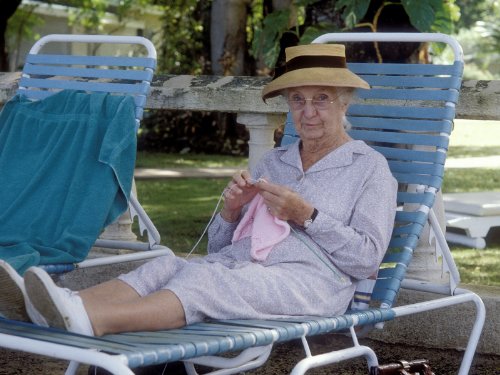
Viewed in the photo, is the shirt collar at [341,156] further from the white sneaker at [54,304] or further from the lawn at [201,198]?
the lawn at [201,198]

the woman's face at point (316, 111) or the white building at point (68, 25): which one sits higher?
the woman's face at point (316, 111)

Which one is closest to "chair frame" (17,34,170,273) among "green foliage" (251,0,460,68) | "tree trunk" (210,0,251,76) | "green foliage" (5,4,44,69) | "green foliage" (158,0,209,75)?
"green foliage" (251,0,460,68)

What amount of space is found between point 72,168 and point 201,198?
269 inches

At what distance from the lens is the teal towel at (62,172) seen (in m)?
3.98

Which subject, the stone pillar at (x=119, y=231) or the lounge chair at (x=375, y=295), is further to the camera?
the stone pillar at (x=119, y=231)

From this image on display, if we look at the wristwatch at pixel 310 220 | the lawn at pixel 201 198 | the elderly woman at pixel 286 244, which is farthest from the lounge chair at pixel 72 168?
the lawn at pixel 201 198

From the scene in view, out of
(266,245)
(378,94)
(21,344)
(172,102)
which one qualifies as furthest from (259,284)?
(172,102)

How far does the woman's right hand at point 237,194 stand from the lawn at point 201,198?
3114 mm

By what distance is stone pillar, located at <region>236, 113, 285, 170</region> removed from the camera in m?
4.82

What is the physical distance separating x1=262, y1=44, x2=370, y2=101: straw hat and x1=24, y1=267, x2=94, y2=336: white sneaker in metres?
1.13

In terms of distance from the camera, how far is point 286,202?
3393 millimetres

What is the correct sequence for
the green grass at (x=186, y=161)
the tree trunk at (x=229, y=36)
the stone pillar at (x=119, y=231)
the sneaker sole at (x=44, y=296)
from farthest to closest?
1. the green grass at (x=186, y=161)
2. the tree trunk at (x=229, y=36)
3. the stone pillar at (x=119, y=231)
4. the sneaker sole at (x=44, y=296)

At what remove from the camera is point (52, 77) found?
4918 mm

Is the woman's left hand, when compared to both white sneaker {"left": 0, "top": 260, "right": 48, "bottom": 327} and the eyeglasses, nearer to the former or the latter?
the eyeglasses
